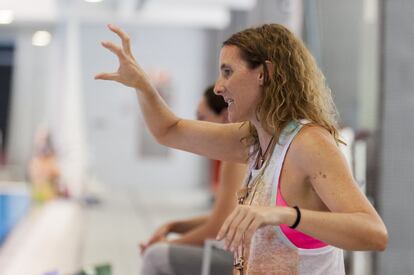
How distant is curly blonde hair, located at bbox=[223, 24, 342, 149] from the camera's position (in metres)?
1.57

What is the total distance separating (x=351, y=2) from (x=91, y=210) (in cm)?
430

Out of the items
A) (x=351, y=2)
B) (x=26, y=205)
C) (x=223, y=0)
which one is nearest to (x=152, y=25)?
(x=223, y=0)

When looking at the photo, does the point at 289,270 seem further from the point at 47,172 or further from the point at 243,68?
the point at 47,172

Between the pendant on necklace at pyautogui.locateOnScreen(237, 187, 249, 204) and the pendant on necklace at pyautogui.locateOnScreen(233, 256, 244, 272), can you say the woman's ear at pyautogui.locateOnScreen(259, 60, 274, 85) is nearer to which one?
the pendant on necklace at pyautogui.locateOnScreen(237, 187, 249, 204)

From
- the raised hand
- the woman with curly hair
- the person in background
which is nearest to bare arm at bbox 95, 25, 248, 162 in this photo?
the raised hand

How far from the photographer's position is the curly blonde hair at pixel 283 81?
157 centimetres

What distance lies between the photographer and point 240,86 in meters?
1.60

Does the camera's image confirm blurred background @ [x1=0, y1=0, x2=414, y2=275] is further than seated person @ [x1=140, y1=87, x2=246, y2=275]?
Yes

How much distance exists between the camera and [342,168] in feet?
4.64

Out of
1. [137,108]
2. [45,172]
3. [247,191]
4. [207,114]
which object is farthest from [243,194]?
[137,108]

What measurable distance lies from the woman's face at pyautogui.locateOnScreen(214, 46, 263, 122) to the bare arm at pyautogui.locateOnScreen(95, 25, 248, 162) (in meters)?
0.28

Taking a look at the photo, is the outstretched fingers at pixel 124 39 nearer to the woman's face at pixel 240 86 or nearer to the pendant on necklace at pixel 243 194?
the woman's face at pixel 240 86

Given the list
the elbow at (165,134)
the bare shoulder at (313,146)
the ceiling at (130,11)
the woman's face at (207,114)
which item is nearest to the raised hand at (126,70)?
the elbow at (165,134)

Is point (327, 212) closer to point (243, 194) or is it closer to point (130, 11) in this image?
point (243, 194)
